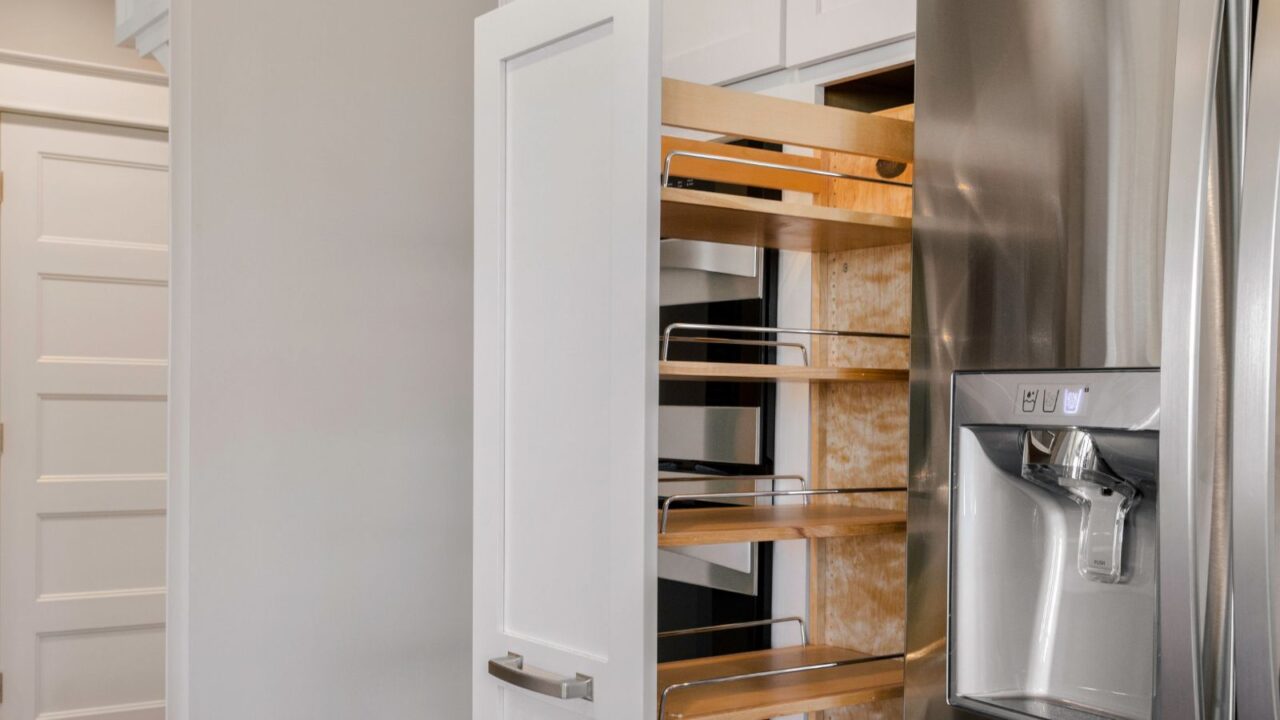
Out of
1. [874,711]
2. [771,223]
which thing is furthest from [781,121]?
[874,711]

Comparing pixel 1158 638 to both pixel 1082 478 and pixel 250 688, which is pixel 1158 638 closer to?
pixel 1082 478

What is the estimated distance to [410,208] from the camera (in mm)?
2590

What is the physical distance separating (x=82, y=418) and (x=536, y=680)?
2.84 metres

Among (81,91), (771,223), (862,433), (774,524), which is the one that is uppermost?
(81,91)

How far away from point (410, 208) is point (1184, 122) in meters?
1.87

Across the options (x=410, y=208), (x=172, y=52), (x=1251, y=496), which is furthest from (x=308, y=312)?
(x=1251, y=496)

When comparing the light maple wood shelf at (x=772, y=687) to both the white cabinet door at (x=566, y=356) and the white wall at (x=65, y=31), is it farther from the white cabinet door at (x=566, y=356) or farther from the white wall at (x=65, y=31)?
the white wall at (x=65, y=31)

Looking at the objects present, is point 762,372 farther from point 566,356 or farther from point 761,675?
point 761,675

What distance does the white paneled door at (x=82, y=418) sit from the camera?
12.2 feet

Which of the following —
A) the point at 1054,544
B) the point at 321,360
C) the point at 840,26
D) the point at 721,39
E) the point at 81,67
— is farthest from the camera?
the point at 81,67

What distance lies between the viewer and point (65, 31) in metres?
3.77

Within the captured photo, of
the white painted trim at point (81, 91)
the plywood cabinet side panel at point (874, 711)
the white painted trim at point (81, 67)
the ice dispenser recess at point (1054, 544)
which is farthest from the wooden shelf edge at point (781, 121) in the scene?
the white painted trim at point (81, 91)

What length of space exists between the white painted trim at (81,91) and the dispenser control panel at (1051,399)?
11.5 feet

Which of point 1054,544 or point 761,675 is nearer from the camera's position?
point 1054,544
